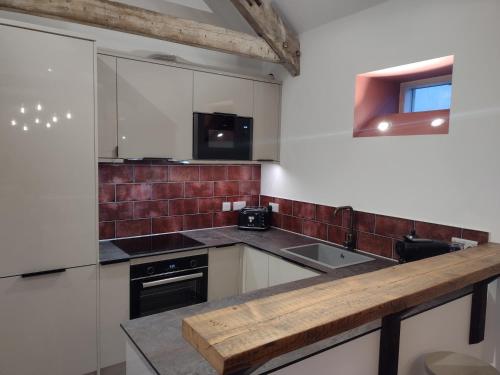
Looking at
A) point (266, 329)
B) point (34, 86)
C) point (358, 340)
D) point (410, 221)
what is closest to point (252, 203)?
point (410, 221)

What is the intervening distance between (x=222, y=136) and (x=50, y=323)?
1.78 meters

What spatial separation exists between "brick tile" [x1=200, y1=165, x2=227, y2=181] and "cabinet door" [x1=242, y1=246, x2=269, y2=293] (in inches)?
30.3

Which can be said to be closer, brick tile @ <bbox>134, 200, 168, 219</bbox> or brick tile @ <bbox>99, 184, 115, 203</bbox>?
brick tile @ <bbox>99, 184, 115, 203</bbox>

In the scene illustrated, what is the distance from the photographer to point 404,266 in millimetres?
1542

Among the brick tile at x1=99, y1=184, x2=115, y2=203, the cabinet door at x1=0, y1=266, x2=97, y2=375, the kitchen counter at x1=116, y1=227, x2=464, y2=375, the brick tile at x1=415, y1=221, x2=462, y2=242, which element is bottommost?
the cabinet door at x1=0, y1=266, x2=97, y2=375

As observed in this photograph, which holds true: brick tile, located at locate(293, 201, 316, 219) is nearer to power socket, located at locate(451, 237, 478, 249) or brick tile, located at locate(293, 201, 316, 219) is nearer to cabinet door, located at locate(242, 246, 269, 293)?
cabinet door, located at locate(242, 246, 269, 293)

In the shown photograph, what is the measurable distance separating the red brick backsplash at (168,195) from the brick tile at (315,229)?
712 mm

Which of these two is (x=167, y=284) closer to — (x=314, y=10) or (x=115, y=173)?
(x=115, y=173)

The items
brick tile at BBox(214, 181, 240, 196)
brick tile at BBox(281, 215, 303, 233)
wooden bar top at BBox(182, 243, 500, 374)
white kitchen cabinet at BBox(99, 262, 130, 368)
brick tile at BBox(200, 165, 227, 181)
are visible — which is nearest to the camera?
wooden bar top at BBox(182, 243, 500, 374)

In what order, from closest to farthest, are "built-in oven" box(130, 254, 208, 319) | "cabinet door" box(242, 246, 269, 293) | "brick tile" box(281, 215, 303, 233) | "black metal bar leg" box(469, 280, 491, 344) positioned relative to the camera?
"black metal bar leg" box(469, 280, 491, 344) → "built-in oven" box(130, 254, 208, 319) → "cabinet door" box(242, 246, 269, 293) → "brick tile" box(281, 215, 303, 233)

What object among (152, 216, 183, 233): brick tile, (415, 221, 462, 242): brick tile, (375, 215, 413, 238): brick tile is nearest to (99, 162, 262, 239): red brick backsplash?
(152, 216, 183, 233): brick tile

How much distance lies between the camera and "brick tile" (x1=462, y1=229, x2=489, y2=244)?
6.64 ft

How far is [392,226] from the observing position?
2.51 meters

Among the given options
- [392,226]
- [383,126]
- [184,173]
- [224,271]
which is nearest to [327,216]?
[392,226]
